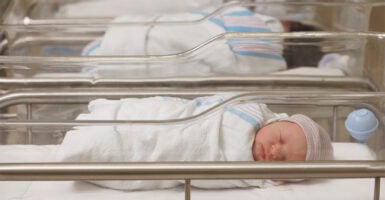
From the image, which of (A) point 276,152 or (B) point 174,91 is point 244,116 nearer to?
(A) point 276,152

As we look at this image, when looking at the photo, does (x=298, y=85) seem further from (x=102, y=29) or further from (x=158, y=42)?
(x=102, y=29)

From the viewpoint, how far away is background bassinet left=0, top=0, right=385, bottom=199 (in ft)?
2.49

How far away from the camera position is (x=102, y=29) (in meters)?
1.53

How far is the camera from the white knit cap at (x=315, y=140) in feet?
3.42

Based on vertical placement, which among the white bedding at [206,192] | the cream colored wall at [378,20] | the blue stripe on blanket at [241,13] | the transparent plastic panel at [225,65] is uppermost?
the blue stripe on blanket at [241,13]

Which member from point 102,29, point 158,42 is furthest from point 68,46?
point 158,42

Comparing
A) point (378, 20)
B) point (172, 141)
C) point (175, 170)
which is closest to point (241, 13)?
point (378, 20)

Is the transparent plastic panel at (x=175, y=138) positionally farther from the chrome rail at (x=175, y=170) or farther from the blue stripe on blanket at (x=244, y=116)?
the chrome rail at (x=175, y=170)

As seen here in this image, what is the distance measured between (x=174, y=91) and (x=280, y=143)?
0.26 metres

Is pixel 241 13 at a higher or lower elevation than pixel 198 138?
higher

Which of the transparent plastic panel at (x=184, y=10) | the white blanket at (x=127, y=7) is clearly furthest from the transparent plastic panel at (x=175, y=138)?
the white blanket at (x=127, y=7)

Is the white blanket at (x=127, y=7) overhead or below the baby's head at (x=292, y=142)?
overhead

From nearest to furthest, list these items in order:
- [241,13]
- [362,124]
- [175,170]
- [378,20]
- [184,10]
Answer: [175,170], [362,124], [378,20], [241,13], [184,10]

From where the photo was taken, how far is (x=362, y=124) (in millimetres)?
1142
